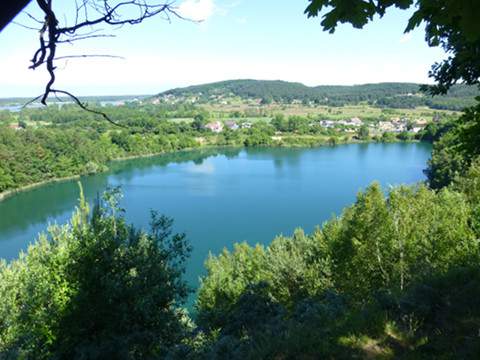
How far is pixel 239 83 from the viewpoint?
139 m

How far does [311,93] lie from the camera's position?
4820 inches

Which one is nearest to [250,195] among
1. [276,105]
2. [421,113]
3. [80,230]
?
[80,230]

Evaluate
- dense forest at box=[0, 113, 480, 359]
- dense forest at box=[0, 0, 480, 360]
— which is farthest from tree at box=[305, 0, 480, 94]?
dense forest at box=[0, 113, 480, 359]

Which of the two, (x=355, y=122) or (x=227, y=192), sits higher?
(x=355, y=122)

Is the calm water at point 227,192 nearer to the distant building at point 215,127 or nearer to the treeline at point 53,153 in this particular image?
the treeline at point 53,153

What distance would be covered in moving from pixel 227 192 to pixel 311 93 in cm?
9980

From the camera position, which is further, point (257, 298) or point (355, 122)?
point (355, 122)

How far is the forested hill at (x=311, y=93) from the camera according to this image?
99425 mm

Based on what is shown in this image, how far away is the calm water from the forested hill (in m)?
55.7

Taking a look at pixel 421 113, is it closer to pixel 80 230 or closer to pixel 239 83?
pixel 239 83

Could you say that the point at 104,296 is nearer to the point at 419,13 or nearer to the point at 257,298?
the point at 257,298

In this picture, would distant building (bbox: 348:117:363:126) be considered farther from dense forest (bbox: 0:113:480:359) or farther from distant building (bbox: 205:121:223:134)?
dense forest (bbox: 0:113:480:359)

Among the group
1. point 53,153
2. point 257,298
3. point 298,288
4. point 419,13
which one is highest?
point 419,13

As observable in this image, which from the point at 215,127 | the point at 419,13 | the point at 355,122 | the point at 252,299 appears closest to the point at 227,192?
the point at 252,299
